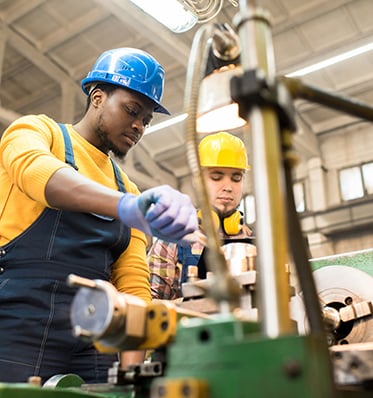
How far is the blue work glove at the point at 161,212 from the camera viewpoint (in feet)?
3.14

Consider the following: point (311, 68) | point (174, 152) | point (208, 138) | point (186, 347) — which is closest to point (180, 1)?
point (208, 138)

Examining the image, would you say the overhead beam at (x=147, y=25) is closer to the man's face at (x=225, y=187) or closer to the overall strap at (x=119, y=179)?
the man's face at (x=225, y=187)

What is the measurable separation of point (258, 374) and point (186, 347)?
0.10 meters

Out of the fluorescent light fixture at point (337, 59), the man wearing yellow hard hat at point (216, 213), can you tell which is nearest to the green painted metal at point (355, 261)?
the man wearing yellow hard hat at point (216, 213)

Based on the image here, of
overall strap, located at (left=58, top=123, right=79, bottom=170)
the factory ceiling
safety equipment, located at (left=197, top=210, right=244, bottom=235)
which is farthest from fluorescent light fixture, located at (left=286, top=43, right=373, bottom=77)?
overall strap, located at (left=58, top=123, right=79, bottom=170)

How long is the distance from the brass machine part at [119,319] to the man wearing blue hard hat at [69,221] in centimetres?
35

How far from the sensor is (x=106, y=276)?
4.25 feet

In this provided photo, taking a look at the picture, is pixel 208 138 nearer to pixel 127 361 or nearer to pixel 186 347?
pixel 127 361

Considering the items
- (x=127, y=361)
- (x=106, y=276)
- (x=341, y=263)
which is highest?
(x=341, y=263)

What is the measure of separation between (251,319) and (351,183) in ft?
16.8

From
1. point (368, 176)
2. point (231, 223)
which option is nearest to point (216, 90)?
point (231, 223)

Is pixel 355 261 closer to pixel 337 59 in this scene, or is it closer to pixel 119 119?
pixel 119 119

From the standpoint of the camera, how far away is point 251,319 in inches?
23.9

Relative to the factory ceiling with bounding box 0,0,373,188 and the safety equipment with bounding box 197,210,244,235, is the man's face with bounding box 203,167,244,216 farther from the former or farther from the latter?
the factory ceiling with bounding box 0,0,373,188
